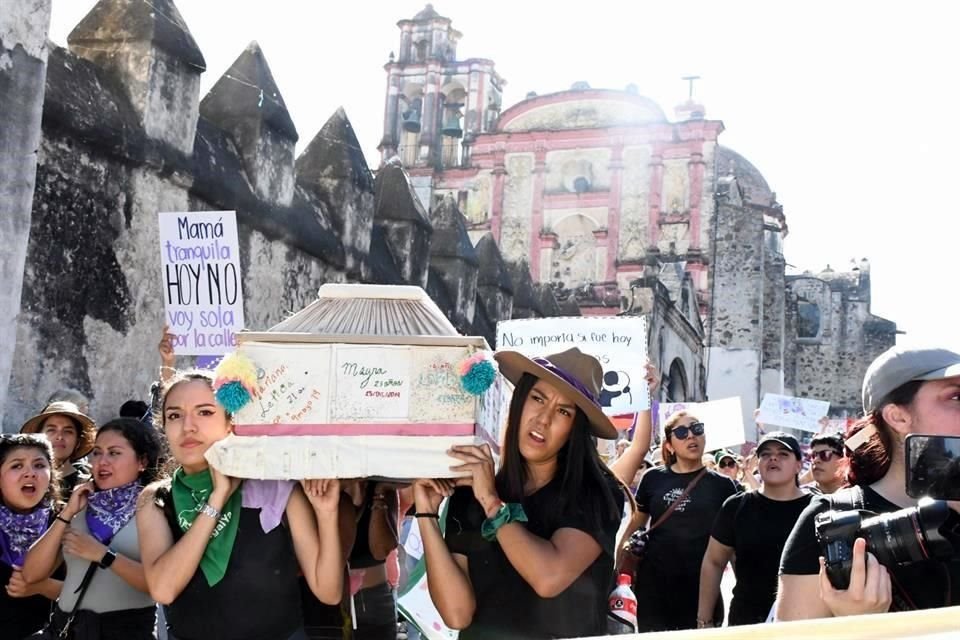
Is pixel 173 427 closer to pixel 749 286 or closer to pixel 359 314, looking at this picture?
pixel 359 314

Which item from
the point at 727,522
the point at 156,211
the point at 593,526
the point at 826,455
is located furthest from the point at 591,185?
the point at 593,526

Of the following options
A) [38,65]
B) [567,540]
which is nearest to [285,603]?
[567,540]

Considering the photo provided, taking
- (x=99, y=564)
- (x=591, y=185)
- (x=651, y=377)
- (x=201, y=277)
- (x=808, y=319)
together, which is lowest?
(x=99, y=564)

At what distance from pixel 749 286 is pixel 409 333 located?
36.8 metres

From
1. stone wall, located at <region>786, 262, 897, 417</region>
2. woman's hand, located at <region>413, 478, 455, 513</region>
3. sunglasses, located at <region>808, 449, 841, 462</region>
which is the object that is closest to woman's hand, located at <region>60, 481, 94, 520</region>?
woman's hand, located at <region>413, 478, 455, 513</region>

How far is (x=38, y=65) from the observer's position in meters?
6.27

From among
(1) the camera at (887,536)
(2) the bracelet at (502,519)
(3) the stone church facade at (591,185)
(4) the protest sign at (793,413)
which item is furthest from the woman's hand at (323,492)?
(3) the stone church facade at (591,185)

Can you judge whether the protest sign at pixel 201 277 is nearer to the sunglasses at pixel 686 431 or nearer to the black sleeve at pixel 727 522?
the sunglasses at pixel 686 431

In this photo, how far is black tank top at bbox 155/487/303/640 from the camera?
3426 millimetres

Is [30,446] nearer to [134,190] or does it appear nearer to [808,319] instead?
[134,190]

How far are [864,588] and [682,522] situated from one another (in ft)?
11.9

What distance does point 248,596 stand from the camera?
3449 millimetres

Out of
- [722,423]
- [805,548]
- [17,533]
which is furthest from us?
[722,423]

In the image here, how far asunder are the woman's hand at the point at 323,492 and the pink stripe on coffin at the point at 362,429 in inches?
6.0
